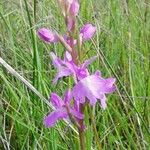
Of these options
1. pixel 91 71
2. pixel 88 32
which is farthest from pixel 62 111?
pixel 91 71

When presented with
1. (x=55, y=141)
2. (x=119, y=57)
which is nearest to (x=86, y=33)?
(x=55, y=141)

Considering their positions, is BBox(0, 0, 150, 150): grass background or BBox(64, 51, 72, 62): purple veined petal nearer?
BBox(64, 51, 72, 62): purple veined petal

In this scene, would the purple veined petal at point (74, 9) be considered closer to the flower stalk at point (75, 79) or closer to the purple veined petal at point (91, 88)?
the flower stalk at point (75, 79)

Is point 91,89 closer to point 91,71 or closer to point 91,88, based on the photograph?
A: point 91,88

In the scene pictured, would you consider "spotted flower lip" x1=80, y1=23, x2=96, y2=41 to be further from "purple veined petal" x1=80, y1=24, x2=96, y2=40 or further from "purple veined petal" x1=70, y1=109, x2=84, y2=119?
"purple veined petal" x1=70, y1=109, x2=84, y2=119

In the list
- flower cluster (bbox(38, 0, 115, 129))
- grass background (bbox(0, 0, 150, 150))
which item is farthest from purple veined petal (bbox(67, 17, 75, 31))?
grass background (bbox(0, 0, 150, 150))

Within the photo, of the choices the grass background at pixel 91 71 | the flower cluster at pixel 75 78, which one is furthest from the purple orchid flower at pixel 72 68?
the grass background at pixel 91 71

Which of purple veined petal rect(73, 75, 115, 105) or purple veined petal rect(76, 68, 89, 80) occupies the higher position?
purple veined petal rect(76, 68, 89, 80)

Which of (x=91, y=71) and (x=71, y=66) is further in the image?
(x=91, y=71)
